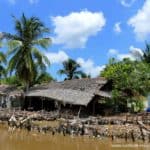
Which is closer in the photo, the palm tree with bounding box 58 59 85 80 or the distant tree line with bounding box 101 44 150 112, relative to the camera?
the distant tree line with bounding box 101 44 150 112

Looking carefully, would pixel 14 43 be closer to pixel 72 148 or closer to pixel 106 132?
pixel 106 132

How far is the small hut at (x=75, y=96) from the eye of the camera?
1268 inches

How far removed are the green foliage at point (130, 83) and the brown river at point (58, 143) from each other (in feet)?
39.4

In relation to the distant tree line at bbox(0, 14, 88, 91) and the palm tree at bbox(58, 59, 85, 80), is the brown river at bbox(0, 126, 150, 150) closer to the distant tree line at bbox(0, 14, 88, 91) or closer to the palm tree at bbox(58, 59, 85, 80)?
the distant tree line at bbox(0, 14, 88, 91)

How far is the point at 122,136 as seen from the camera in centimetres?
2058

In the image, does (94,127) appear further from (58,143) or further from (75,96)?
(75,96)

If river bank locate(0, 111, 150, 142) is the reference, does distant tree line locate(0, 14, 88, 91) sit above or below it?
above

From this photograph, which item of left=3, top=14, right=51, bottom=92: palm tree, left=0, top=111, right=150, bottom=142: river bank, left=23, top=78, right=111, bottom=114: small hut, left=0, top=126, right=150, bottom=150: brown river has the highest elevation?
left=3, top=14, right=51, bottom=92: palm tree

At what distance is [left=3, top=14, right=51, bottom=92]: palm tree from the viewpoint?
37062 mm

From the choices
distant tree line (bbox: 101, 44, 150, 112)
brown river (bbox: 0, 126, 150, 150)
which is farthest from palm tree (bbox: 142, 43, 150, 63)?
brown river (bbox: 0, 126, 150, 150)

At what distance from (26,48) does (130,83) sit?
10210mm

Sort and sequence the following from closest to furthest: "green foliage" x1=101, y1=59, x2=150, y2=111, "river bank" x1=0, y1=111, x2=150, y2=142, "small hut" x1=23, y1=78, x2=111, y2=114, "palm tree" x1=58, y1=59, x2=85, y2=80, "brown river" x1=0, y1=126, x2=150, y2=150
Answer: "brown river" x1=0, y1=126, x2=150, y2=150 < "river bank" x1=0, y1=111, x2=150, y2=142 < "small hut" x1=23, y1=78, x2=111, y2=114 < "green foliage" x1=101, y1=59, x2=150, y2=111 < "palm tree" x1=58, y1=59, x2=85, y2=80

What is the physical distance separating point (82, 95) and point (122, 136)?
12193 mm

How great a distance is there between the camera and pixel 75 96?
32.5 metres
